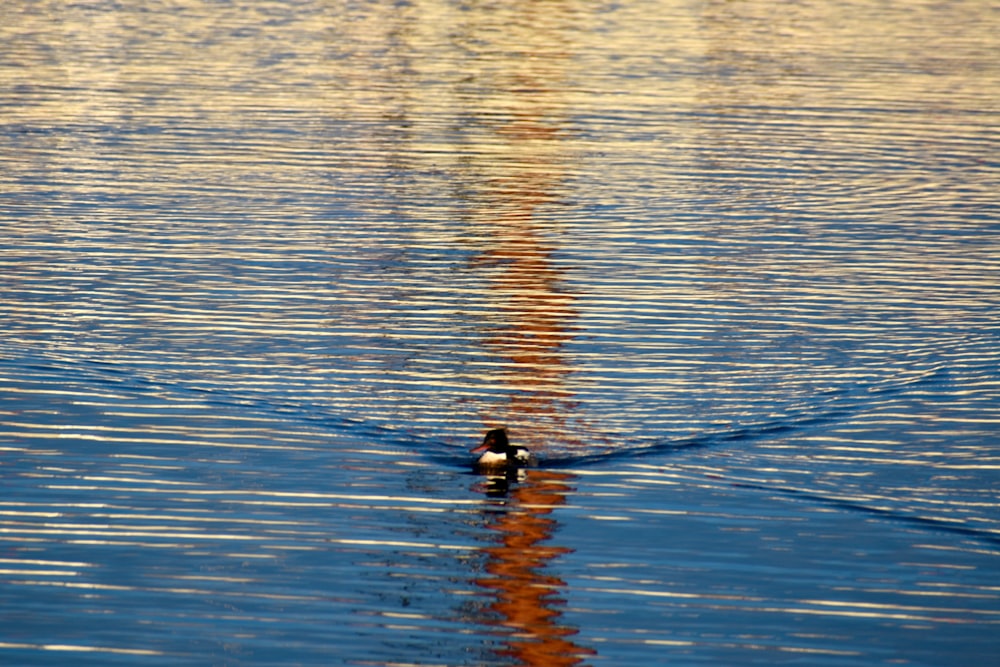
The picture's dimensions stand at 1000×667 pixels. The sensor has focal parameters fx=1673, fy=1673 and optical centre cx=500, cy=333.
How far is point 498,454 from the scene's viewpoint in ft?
59.7

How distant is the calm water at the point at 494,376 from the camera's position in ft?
50.5

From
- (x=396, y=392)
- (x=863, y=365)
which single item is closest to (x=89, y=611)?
(x=396, y=392)

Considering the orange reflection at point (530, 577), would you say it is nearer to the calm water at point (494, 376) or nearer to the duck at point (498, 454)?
the calm water at point (494, 376)

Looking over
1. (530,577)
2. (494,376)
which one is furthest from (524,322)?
(530,577)

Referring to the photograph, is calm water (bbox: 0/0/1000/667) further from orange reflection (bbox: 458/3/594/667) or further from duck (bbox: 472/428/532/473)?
duck (bbox: 472/428/532/473)

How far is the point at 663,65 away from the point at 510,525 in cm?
3735

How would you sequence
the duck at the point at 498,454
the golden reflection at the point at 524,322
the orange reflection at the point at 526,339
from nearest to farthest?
the orange reflection at the point at 526,339 < the golden reflection at the point at 524,322 < the duck at the point at 498,454

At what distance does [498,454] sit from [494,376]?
4.18m

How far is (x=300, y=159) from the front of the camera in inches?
1459

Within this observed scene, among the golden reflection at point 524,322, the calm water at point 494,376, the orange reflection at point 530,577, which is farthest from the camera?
the golden reflection at point 524,322

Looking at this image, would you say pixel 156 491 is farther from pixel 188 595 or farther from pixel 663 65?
pixel 663 65

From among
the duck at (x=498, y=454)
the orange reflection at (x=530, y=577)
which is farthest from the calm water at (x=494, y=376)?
the duck at (x=498, y=454)

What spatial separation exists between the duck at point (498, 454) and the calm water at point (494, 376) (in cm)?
31

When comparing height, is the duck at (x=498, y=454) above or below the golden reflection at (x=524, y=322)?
above
